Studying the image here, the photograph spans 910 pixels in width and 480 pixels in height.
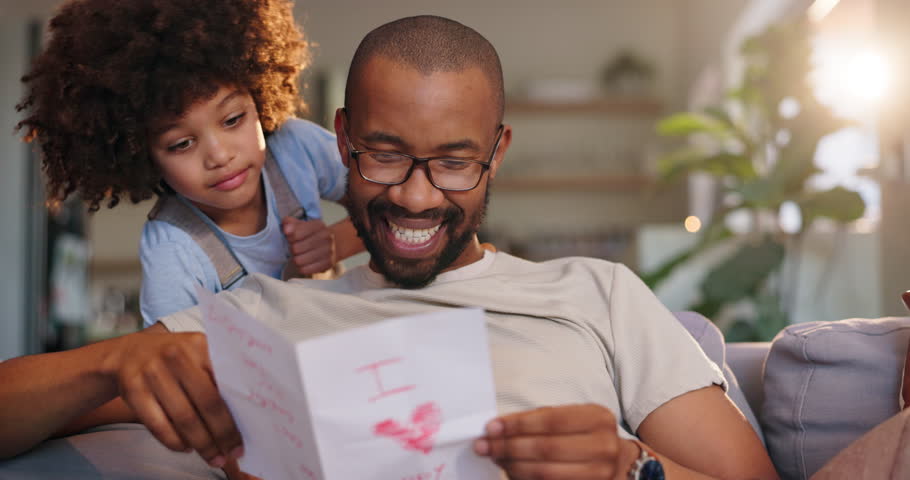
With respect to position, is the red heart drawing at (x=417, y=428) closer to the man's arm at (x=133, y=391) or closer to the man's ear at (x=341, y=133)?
the man's arm at (x=133, y=391)

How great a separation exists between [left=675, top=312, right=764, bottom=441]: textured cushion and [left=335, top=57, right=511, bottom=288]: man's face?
0.41m

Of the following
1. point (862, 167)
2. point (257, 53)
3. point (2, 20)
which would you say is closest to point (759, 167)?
point (862, 167)

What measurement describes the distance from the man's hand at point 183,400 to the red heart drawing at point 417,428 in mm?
214

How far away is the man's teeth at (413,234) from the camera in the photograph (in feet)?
3.80

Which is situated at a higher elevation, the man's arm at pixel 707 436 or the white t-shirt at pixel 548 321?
the white t-shirt at pixel 548 321

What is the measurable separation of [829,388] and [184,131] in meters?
1.12

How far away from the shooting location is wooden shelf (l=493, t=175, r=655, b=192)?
6051 mm

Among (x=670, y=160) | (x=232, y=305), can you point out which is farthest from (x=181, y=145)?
(x=670, y=160)

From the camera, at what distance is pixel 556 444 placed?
78 centimetres

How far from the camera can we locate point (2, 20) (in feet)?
18.4

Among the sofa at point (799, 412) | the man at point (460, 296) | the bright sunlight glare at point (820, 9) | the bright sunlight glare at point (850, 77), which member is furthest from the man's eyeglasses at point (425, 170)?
the bright sunlight glare at point (820, 9)

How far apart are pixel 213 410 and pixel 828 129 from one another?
8.57 ft

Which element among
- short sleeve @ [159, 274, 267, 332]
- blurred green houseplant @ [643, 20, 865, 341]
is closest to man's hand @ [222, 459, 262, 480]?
short sleeve @ [159, 274, 267, 332]

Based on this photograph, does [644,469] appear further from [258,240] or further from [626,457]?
[258,240]
